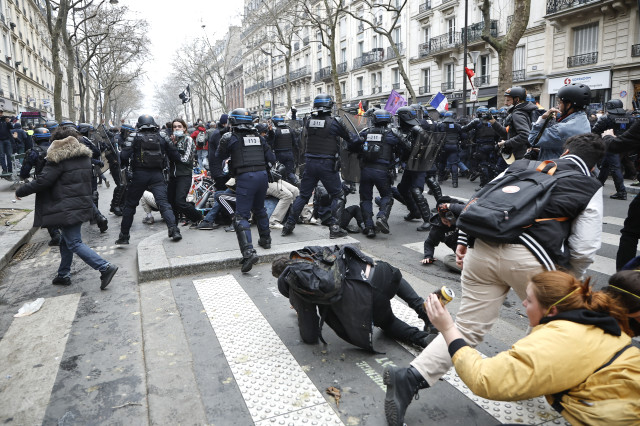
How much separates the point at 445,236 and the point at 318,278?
10.1 feet

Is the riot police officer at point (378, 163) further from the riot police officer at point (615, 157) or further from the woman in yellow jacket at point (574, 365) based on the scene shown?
the woman in yellow jacket at point (574, 365)

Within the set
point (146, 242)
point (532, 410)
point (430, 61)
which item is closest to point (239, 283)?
point (146, 242)

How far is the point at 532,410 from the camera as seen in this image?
2.77 meters

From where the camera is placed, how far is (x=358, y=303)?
3262 mm

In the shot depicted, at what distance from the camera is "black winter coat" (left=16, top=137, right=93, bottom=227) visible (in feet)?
16.2

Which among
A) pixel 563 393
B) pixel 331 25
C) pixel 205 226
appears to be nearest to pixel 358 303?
pixel 563 393

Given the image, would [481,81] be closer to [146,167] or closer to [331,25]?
[331,25]

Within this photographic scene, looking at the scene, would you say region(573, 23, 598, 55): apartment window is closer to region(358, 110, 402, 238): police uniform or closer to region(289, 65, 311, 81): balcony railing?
region(358, 110, 402, 238): police uniform

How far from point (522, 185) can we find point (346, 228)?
5326 millimetres

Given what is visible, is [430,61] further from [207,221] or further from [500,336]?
[500,336]

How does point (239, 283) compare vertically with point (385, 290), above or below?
below

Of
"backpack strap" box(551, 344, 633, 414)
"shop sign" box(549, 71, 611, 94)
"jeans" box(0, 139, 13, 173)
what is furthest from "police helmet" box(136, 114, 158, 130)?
"shop sign" box(549, 71, 611, 94)

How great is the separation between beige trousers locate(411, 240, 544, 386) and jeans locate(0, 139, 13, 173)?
51.7ft

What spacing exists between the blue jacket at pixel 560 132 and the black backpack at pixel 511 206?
Result: 2.29 m
